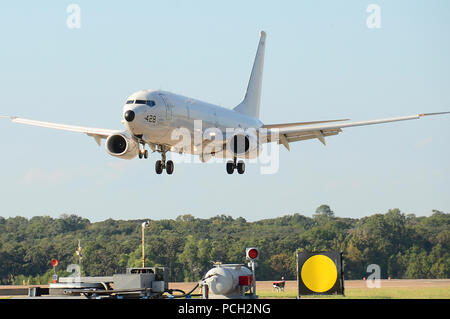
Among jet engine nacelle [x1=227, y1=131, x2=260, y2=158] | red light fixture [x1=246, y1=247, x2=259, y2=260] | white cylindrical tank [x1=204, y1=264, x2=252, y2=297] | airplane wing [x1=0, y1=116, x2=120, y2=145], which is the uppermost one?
airplane wing [x1=0, y1=116, x2=120, y2=145]

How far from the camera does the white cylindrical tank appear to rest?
22.7m

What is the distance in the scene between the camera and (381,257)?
9062 centimetres

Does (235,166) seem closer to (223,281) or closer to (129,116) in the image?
(129,116)

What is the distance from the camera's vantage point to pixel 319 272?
21531mm

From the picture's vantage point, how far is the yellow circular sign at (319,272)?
21375 mm

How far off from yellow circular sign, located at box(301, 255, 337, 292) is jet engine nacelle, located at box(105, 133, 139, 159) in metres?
33.6

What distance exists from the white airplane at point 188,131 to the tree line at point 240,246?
23115 millimetres

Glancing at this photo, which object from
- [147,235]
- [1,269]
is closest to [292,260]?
[147,235]

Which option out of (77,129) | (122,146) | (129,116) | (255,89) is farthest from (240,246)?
(129,116)

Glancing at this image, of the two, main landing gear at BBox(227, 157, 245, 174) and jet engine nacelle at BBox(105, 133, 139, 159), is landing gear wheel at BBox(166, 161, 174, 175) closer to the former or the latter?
jet engine nacelle at BBox(105, 133, 139, 159)

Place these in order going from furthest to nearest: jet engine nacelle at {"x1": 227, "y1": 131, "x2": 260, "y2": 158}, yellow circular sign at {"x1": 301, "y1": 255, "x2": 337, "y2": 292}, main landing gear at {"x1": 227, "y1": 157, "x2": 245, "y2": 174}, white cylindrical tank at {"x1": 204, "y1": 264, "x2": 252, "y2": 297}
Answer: main landing gear at {"x1": 227, "y1": 157, "x2": 245, "y2": 174} < jet engine nacelle at {"x1": 227, "y1": 131, "x2": 260, "y2": 158} < white cylindrical tank at {"x1": 204, "y1": 264, "x2": 252, "y2": 297} < yellow circular sign at {"x1": 301, "y1": 255, "x2": 337, "y2": 292}

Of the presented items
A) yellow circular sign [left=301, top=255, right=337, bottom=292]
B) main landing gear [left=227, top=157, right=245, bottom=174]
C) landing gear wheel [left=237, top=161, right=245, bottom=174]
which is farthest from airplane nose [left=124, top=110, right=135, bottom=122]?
yellow circular sign [left=301, top=255, right=337, bottom=292]
